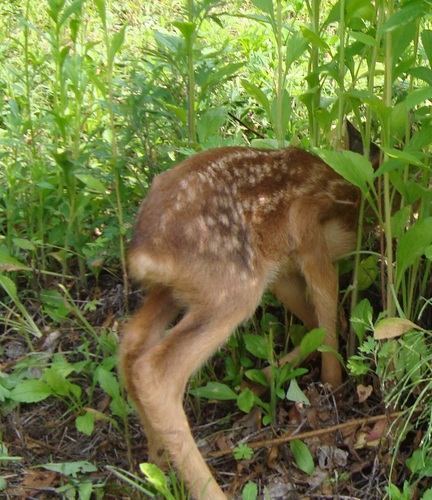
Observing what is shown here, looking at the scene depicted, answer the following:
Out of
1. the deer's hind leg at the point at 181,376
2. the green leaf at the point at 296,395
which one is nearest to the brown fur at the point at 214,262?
the deer's hind leg at the point at 181,376

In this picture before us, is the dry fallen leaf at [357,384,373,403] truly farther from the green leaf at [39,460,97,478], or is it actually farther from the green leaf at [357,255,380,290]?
the green leaf at [39,460,97,478]

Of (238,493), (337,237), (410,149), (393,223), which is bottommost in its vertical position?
(238,493)

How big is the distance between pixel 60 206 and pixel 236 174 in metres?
1.11

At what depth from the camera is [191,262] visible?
307 cm

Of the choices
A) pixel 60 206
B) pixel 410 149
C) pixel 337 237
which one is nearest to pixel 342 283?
pixel 337 237

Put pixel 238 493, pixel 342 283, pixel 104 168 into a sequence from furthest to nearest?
pixel 104 168 → pixel 342 283 → pixel 238 493

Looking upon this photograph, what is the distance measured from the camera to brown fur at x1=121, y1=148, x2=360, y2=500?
3.04 m

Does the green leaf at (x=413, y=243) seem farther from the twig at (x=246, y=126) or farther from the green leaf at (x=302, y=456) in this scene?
the twig at (x=246, y=126)

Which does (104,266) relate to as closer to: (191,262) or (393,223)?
(191,262)

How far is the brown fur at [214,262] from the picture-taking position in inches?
120

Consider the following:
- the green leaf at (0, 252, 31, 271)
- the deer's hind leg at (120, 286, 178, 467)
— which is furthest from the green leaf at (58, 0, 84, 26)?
the deer's hind leg at (120, 286, 178, 467)

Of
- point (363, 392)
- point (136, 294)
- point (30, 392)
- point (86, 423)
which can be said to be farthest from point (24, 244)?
point (363, 392)

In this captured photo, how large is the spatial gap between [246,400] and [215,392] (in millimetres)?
141

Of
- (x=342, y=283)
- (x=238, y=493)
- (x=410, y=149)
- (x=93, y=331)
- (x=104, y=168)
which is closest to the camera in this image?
(x=410, y=149)
